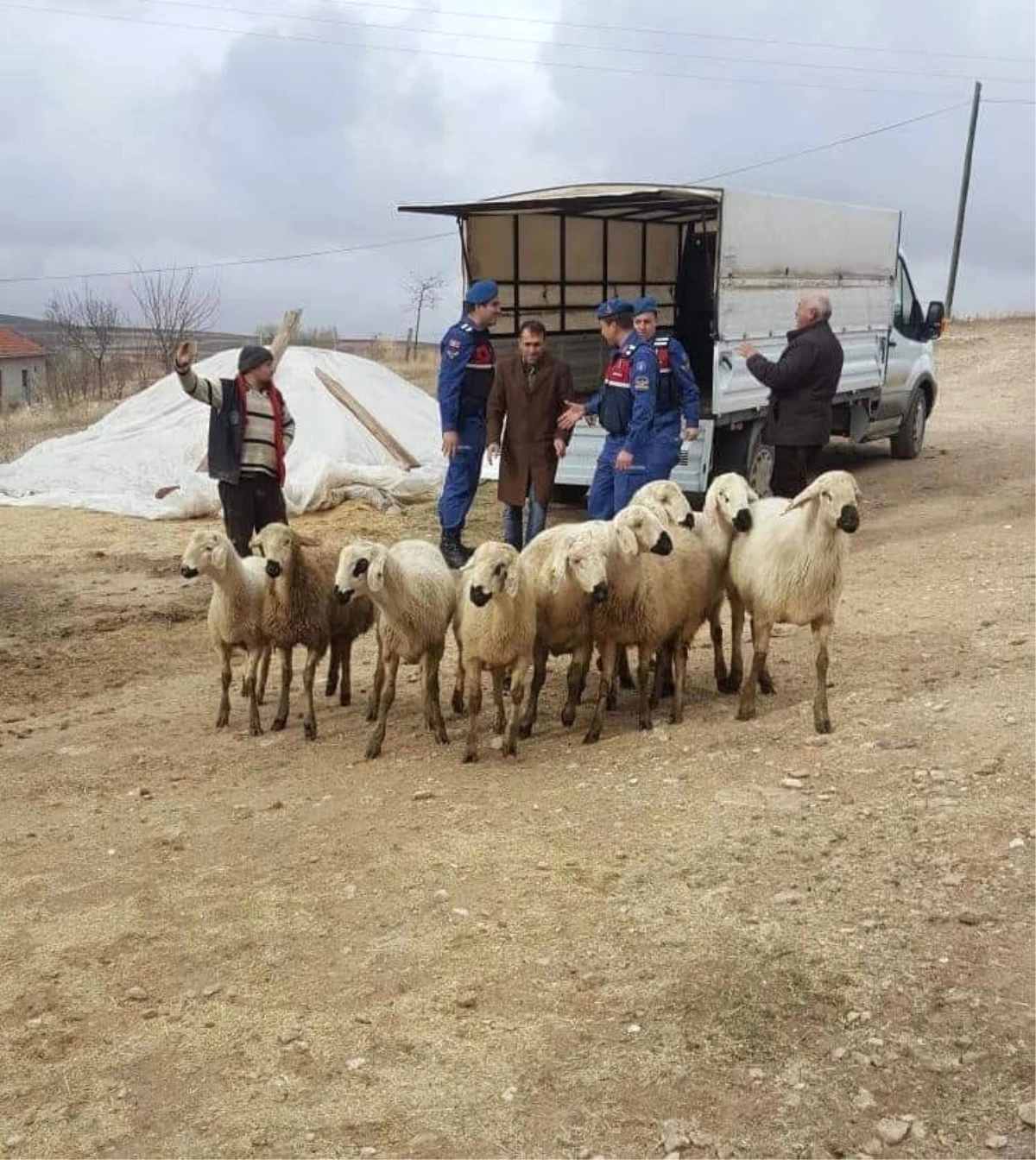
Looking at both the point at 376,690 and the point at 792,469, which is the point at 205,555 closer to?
the point at 376,690

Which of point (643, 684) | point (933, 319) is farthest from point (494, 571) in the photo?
point (933, 319)

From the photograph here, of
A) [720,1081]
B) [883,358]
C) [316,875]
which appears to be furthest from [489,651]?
[883,358]

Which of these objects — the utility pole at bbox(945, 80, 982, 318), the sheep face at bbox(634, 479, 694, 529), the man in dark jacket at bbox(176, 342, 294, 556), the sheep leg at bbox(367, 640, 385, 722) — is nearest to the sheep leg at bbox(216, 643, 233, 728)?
the sheep leg at bbox(367, 640, 385, 722)

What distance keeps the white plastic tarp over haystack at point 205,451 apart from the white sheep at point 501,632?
28.0 ft

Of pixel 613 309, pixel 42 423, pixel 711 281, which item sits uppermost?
pixel 711 281

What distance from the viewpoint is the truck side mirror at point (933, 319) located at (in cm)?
1730

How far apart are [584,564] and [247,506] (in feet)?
9.85

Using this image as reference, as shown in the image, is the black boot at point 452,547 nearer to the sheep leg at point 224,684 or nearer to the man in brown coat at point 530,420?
the man in brown coat at point 530,420

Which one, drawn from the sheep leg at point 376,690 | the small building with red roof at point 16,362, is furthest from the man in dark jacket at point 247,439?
the small building with red roof at point 16,362

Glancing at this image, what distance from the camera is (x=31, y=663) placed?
31.3 ft

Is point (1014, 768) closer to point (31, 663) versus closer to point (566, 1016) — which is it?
point (566, 1016)

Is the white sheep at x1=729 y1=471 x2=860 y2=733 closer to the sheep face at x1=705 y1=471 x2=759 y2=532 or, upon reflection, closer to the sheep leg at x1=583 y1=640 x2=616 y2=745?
the sheep face at x1=705 y1=471 x2=759 y2=532

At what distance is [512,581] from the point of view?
21.8 feet

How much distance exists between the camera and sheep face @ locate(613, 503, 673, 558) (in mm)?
6906
